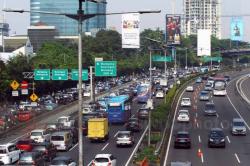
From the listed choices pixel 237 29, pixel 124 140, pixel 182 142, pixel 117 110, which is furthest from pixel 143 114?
pixel 237 29

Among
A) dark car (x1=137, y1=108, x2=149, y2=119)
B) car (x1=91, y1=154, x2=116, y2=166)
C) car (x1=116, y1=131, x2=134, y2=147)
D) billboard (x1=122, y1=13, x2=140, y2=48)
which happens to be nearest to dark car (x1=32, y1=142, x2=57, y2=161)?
car (x1=91, y1=154, x2=116, y2=166)

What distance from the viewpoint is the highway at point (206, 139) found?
42312 mm

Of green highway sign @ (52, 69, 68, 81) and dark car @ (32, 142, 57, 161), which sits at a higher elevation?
green highway sign @ (52, 69, 68, 81)

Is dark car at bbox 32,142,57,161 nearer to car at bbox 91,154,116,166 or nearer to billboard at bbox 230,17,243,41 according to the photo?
car at bbox 91,154,116,166

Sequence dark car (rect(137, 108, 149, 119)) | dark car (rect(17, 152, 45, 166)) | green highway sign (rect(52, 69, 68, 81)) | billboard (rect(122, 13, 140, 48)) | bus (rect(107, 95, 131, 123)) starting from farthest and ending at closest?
billboard (rect(122, 13, 140, 48))
green highway sign (rect(52, 69, 68, 81))
dark car (rect(137, 108, 149, 119))
bus (rect(107, 95, 131, 123))
dark car (rect(17, 152, 45, 166))

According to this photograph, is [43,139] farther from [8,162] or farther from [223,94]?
[223,94]

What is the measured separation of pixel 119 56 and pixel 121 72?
630 inches

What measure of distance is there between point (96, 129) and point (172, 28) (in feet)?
207

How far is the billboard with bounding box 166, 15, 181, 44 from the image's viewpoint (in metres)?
111

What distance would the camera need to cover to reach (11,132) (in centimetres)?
5791

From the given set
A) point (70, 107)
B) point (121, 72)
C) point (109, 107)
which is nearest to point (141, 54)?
point (121, 72)

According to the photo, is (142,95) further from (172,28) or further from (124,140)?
(124,140)

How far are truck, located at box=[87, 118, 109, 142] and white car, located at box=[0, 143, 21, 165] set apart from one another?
35.2ft

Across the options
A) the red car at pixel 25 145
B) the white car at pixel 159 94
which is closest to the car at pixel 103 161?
the red car at pixel 25 145
